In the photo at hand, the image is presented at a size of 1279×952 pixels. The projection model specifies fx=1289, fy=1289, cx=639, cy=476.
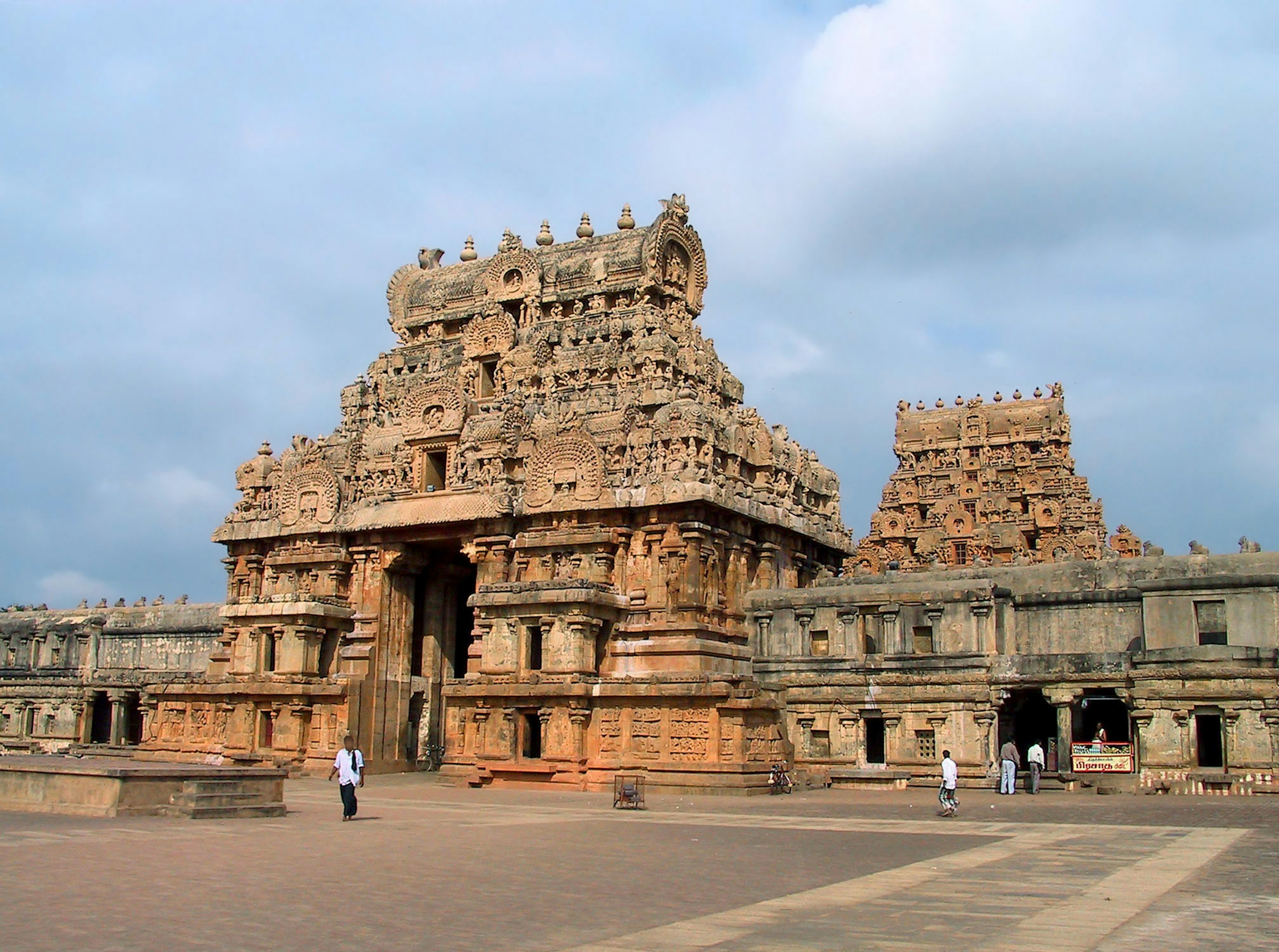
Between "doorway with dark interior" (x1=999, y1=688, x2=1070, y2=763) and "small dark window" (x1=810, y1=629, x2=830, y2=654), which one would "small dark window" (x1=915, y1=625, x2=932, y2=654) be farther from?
"small dark window" (x1=810, y1=629, x2=830, y2=654)

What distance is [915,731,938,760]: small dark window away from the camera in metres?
36.0

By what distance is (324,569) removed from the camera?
44719mm

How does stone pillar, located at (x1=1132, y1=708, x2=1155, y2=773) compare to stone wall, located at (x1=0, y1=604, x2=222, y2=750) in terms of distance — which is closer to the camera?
stone pillar, located at (x1=1132, y1=708, x2=1155, y2=773)

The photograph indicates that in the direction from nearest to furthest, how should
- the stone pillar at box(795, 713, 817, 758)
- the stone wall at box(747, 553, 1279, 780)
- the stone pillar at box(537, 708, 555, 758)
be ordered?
the stone wall at box(747, 553, 1279, 780) < the stone pillar at box(537, 708, 555, 758) < the stone pillar at box(795, 713, 817, 758)

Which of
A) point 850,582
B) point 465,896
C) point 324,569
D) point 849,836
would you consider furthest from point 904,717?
point 465,896

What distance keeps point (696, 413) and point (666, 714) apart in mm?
A: 9536

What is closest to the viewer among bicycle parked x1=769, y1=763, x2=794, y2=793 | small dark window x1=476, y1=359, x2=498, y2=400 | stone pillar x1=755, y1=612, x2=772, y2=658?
bicycle parked x1=769, y1=763, x2=794, y2=793

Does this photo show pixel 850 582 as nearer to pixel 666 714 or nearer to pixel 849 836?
pixel 666 714

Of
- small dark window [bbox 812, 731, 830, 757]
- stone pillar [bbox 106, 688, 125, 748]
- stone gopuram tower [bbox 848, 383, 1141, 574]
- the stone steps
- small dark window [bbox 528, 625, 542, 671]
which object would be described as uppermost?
stone gopuram tower [bbox 848, 383, 1141, 574]

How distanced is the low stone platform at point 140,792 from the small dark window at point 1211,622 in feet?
77.3

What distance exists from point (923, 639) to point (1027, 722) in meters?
5.80

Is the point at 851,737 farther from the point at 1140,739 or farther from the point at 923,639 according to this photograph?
the point at 1140,739

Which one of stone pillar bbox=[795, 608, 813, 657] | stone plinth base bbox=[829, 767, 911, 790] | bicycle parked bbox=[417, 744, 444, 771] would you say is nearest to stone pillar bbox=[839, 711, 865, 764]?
stone plinth base bbox=[829, 767, 911, 790]

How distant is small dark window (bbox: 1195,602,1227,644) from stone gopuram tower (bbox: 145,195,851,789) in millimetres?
11330
